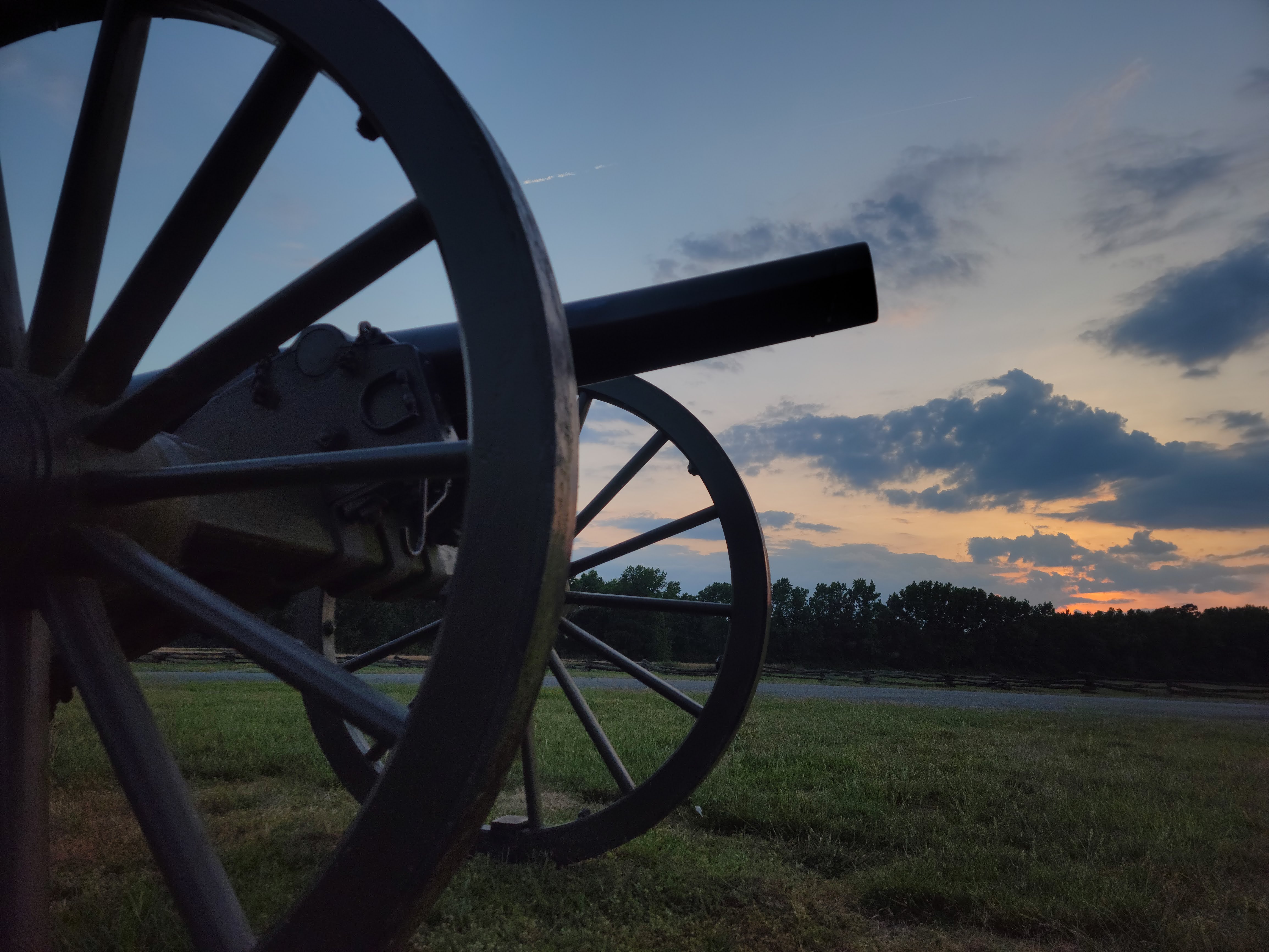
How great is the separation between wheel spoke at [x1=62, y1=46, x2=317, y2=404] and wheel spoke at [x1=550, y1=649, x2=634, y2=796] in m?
1.85

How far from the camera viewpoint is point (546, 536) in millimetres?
970

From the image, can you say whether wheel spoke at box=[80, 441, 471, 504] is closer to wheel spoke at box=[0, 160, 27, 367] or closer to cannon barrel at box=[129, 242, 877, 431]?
wheel spoke at box=[0, 160, 27, 367]

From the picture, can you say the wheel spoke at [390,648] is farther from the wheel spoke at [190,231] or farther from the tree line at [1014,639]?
the tree line at [1014,639]

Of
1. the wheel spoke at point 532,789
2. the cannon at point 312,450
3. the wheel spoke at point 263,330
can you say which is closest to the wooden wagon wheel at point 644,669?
the wheel spoke at point 532,789

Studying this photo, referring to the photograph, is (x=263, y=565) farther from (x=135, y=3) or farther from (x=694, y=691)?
(x=694, y=691)

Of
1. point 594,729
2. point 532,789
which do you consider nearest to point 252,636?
point 532,789

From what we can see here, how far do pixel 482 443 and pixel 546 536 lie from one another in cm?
17

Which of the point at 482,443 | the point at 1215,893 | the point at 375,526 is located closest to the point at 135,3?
the point at 482,443

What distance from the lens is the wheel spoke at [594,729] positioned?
309 cm

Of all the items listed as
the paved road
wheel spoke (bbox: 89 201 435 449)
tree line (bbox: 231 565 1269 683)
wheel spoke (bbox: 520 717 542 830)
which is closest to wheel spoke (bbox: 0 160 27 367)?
wheel spoke (bbox: 89 201 435 449)

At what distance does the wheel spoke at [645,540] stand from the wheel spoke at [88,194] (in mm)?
2215

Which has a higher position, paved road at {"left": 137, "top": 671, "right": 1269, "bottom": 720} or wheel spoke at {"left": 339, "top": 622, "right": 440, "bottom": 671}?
wheel spoke at {"left": 339, "top": 622, "right": 440, "bottom": 671}

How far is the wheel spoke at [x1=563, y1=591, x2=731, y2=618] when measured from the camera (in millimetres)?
3256

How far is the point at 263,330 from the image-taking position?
4.39 feet
